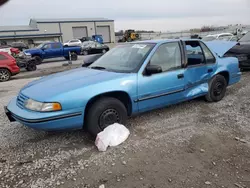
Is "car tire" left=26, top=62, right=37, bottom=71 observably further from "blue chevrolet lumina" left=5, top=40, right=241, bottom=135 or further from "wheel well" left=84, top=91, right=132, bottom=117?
"wheel well" left=84, top=91, right=132, bottom=117

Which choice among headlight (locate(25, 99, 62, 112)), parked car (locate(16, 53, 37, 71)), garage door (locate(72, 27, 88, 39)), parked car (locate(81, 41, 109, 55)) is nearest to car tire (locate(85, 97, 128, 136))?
headlight (locate(25, 99, 62, 112))

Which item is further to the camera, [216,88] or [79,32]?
[79,32]

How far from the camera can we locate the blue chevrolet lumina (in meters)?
3.19

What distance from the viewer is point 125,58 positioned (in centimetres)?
424

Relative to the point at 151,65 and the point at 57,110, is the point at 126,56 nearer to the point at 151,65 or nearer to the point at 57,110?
the point at 151,65

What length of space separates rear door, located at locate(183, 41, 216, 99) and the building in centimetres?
4377

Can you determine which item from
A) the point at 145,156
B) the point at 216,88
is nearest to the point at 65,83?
the point at 145,156

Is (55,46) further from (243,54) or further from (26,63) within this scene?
(243,54)

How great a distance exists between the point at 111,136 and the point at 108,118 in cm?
31

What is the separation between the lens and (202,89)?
482cm

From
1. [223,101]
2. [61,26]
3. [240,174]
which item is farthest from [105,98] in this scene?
[61,26]

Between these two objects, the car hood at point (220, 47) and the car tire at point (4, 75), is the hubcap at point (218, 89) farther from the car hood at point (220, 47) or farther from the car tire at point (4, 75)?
the car tire at point (4, 75)

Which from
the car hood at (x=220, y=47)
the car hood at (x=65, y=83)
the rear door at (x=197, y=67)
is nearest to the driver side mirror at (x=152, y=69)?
the car hood at (x=65, y=83)

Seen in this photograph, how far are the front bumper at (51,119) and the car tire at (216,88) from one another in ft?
10.1
